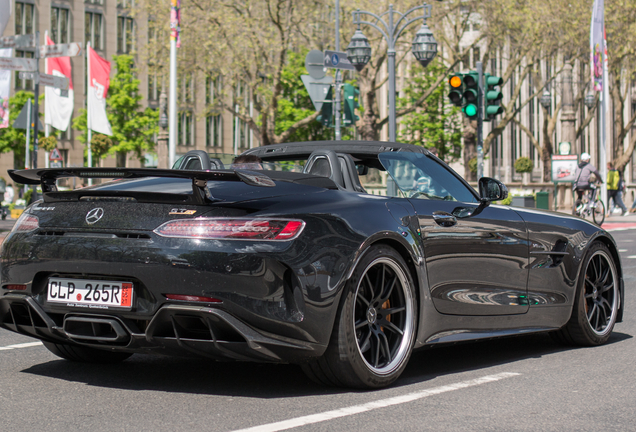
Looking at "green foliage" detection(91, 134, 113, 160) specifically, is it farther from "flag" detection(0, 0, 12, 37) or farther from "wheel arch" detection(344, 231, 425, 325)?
"wheel arch" detection(344, 231, 425, 325)

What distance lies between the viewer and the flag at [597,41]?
88.3 ft

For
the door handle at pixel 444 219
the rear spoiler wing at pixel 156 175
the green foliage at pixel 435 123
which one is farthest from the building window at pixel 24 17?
the door handle at pixel 444 219

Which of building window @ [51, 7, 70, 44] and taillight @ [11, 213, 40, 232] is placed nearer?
taillight @ [11, 213, 40, 232]

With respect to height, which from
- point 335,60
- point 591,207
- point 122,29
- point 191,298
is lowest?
point 191,298

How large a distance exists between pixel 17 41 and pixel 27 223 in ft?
48.7

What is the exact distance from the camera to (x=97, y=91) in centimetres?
4362

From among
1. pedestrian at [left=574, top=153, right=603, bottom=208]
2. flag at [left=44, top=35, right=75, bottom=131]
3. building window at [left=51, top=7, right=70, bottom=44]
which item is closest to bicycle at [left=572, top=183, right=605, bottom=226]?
pedestrian at [left=574, top=153, right=603, bottom=208]

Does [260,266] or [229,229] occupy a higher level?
[229,229]

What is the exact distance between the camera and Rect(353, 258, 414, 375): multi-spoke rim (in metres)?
4.63

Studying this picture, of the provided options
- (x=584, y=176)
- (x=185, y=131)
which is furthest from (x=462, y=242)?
(x=185, y=131)

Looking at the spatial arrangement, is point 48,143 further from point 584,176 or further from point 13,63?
point 584,176

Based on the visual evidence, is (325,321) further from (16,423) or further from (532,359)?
(532,359)

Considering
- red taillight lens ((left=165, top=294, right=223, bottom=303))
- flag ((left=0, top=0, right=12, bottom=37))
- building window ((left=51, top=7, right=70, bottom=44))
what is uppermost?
building window ((left=51, top=7, right=70, bottom=44))

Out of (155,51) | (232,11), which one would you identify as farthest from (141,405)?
(155,51)
